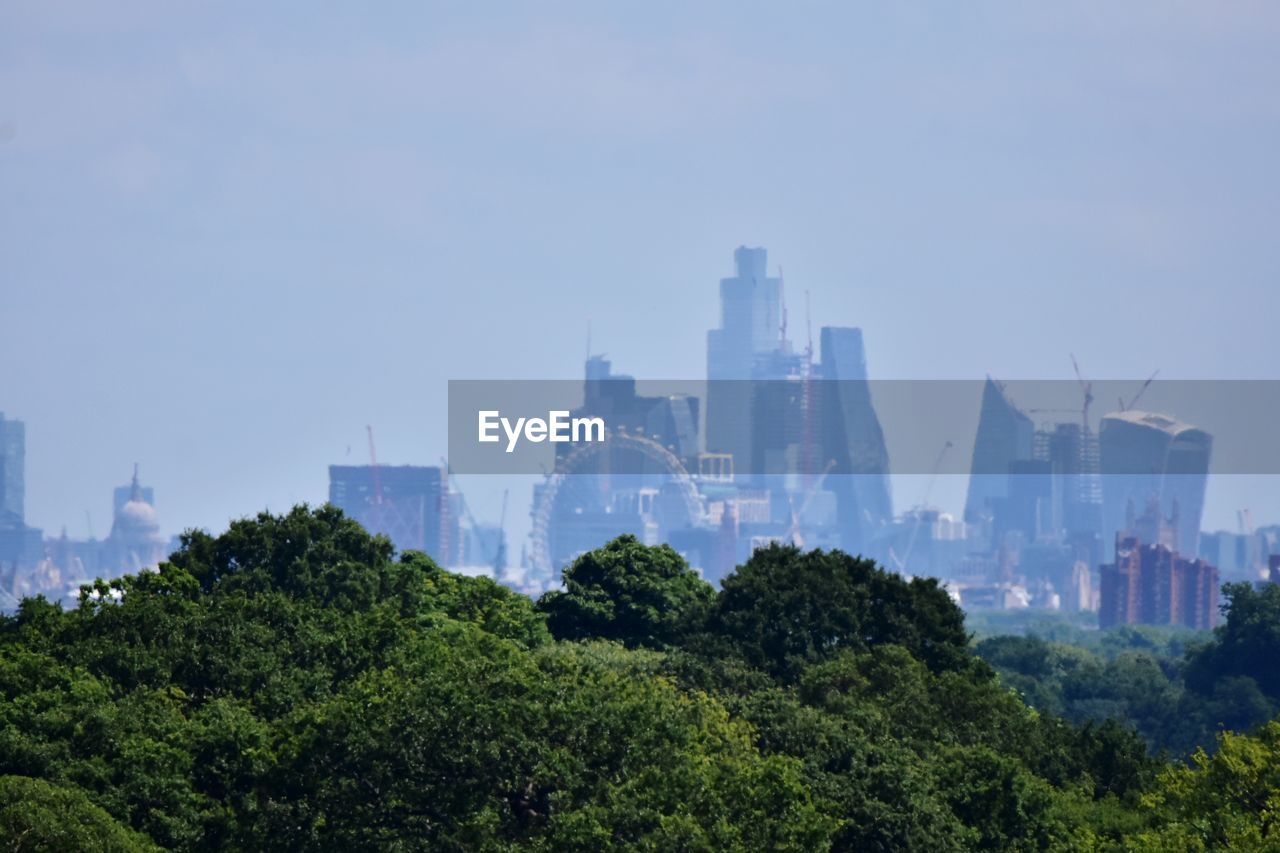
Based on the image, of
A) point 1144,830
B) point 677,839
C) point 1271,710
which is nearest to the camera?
point 677,839

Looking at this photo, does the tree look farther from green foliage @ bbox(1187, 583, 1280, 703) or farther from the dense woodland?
green foliage @ bbox(1187, 583, 1280, 703)

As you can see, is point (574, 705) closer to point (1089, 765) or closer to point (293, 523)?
point (1089, 765)

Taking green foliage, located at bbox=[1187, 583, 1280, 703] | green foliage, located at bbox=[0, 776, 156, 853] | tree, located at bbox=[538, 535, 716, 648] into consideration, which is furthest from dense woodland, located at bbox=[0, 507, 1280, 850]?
green foliage, located at bbox=[1187, 583, 1280, 703]

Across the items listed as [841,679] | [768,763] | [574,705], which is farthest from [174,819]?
[841,679]

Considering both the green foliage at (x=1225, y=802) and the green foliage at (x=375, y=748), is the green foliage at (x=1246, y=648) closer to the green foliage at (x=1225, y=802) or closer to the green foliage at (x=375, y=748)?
the green foliage at (x=1225, y=802)

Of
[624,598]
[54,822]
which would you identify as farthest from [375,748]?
[624,598]

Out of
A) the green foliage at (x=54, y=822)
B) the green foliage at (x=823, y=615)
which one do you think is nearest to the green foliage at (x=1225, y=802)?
the green foliage at (x=54, y=822)
